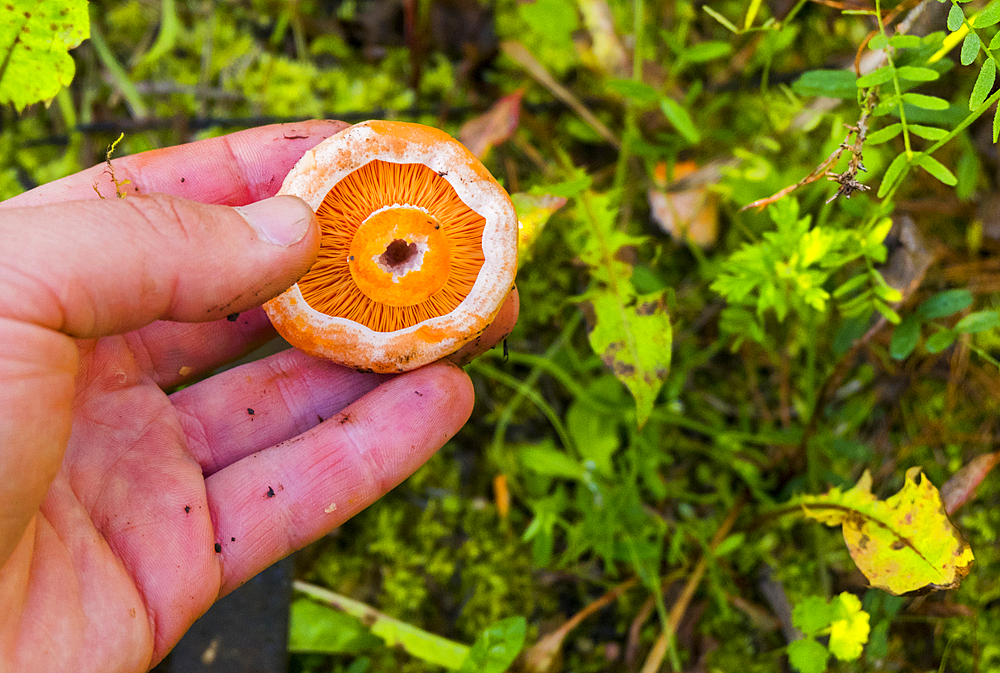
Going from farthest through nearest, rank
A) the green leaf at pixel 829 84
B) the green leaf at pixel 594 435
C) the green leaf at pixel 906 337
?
the green leaf at pixel 594 435
the green leaf at pixel 906 337
the green leaf at pixel 829 84

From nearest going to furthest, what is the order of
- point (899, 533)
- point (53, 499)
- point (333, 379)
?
point (53, 499)
point (899, 533)
point (333, 379)

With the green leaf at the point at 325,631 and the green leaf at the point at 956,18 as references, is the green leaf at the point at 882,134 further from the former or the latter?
the green leaf at the point at 325,631

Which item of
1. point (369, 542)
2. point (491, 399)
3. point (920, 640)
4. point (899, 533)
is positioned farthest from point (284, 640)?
point (920, 640)

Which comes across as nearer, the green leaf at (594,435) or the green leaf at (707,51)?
the green leaf at (707,51)

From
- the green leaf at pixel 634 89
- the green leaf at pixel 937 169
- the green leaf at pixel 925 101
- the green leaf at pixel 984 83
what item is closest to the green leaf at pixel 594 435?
the green leaf at pixel 634 89

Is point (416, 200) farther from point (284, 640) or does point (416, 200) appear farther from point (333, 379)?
point (284, 640)

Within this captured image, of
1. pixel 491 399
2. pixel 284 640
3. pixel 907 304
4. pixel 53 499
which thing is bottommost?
pixel 284 640

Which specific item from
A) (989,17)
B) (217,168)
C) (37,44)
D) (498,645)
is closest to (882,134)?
(989,17)
